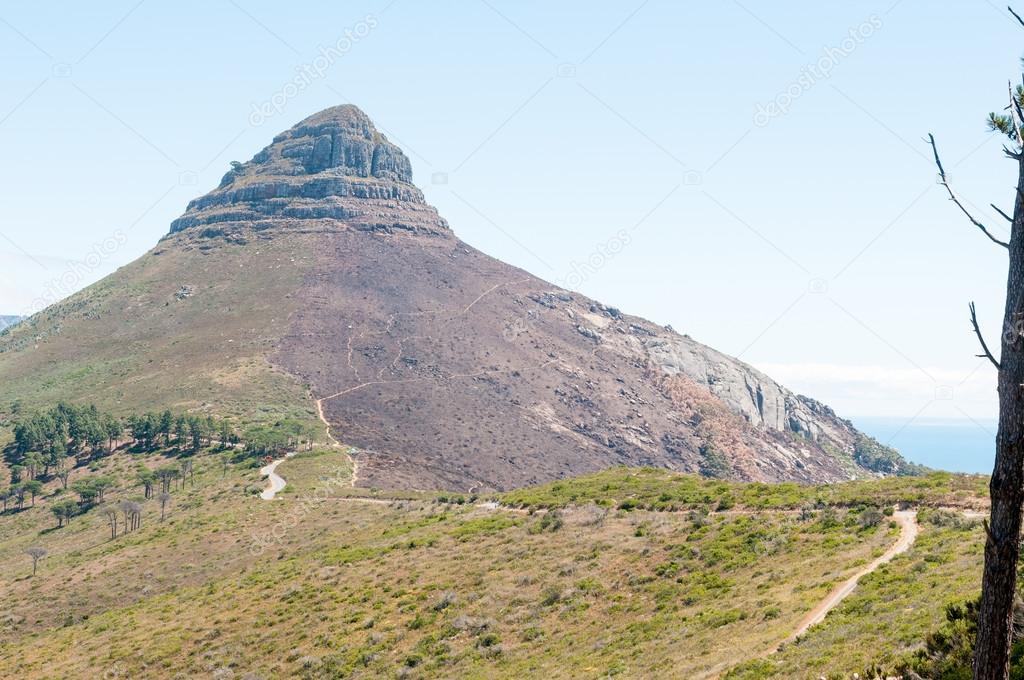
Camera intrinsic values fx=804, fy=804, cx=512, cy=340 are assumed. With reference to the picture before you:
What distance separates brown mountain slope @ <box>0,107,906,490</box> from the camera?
5202 inches

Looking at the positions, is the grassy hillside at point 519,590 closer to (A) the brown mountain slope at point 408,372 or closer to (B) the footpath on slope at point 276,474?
(B) the footpath on slope at point 276,474

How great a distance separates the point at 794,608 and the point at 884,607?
349 centimetres

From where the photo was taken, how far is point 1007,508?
38.5 ft

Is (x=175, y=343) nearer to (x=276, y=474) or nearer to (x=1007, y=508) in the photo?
(x=276, y=474)

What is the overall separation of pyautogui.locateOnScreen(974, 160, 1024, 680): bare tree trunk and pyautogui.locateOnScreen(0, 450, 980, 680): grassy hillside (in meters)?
7.47

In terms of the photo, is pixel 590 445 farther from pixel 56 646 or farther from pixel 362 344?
pixel 56 646

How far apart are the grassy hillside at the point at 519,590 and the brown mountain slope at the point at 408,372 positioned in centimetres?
4292

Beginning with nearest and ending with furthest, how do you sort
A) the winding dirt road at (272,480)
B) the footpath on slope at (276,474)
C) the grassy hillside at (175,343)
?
1. the winding dirt road at (272,480)
2. the footpath on slope at (276,474)
3. the grassy hillside at (175,343)

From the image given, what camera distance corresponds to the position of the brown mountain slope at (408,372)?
433 ft

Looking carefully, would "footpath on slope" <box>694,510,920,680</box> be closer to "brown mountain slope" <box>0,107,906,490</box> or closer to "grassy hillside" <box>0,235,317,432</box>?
"brown mountain slope" <box>0,107,906,490</box>

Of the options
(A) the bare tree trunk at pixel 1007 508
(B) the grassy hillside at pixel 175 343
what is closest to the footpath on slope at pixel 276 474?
(B) the grassy hillside at pixel 175 343

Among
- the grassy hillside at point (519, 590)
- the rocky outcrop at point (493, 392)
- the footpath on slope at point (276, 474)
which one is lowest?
the grassy hillside at point (519, 590)

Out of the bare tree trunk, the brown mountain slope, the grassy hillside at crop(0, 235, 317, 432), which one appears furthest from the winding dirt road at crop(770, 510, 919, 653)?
the grassy hillside at crop(0, 235, 317, 432)

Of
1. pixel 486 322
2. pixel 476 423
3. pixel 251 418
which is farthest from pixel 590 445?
pixel 251 418
